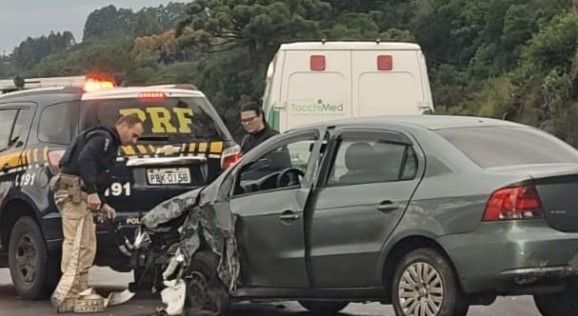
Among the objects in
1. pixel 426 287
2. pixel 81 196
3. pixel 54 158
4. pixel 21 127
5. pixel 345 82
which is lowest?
pixel 426 287

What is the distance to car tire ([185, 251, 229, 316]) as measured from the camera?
8555mm

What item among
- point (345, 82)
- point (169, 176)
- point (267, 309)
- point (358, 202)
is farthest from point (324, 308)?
point (345, 82)

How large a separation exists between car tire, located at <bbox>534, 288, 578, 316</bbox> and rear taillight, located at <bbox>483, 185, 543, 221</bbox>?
112cm

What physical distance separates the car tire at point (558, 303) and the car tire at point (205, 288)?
2375mm

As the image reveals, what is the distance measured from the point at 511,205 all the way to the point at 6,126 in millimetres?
5638

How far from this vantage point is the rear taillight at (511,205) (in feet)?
22.5

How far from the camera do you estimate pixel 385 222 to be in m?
7.41

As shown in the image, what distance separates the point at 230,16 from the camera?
5509 centimetres

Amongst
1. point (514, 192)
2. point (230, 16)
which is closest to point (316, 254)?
point (514, 192)

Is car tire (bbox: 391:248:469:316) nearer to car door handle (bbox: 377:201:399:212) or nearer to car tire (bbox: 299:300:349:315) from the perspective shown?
car door handle (bbox: 377:201:399:212)

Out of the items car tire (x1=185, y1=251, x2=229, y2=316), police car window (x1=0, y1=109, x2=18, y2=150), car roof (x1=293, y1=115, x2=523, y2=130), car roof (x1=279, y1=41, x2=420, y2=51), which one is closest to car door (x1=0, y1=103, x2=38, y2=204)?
police car window (x1=0, y1=109, x2=18, y2=150)

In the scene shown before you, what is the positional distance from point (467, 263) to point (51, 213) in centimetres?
436

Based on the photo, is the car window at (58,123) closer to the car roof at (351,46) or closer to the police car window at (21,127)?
the police car window at (21,127)

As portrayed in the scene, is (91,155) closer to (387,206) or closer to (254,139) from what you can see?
(254,139)
